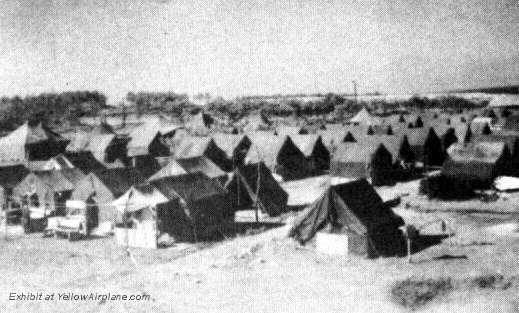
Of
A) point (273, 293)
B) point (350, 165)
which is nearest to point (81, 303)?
point (273, 293)

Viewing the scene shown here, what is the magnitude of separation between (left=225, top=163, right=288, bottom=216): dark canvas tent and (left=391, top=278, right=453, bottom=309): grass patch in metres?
16.8

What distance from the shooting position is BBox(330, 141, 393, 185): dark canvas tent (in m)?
49.8

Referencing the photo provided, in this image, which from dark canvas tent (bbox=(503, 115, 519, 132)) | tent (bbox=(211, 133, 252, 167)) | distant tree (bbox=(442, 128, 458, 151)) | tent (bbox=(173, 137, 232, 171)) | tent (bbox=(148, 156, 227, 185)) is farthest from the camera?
distant tree (bbox=(442, 128, 458, 151))

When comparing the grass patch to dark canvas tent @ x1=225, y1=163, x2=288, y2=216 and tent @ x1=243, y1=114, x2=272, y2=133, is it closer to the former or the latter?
dark canvas tent @ x1=225, y1=163, x2=288, y2=216

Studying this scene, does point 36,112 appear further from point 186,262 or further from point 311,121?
point 186,262

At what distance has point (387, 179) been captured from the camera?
168 feet

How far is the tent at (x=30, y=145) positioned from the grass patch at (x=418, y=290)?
50.8 metres

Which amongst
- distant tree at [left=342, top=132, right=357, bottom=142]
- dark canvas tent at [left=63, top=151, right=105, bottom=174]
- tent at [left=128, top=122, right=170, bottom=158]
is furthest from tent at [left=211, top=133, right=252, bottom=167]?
dark canvas tent at [left=63, top=151, right=105, bottom=174]

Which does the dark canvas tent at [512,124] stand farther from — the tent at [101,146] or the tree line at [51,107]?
the tree line at [51,107]

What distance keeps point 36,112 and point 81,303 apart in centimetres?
8978

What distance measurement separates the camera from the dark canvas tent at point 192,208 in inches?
1319

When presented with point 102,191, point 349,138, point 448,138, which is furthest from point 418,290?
point 448,138

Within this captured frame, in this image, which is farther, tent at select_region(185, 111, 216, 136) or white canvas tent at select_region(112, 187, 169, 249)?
tent at select_region(185, 111, 216, 136)

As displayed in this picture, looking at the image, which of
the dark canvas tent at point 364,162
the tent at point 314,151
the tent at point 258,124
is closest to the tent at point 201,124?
the tent at point 258,124
